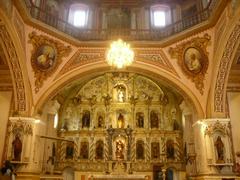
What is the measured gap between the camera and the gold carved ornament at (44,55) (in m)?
14.0

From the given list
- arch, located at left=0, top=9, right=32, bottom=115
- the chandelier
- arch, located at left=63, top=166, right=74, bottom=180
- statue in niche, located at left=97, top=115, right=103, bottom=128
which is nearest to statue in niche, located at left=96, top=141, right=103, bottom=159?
statue in niche, located at left=97, top=115, right=103, bottom=128

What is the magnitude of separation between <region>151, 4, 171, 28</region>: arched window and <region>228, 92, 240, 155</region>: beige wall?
583 cm

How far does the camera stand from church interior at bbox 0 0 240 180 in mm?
13180

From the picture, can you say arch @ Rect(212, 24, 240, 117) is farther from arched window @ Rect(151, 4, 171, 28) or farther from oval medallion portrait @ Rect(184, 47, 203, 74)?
arched window @ Rect(151, 4, 171, 28)

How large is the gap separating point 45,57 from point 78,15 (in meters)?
4.21

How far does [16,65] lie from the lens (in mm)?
13562

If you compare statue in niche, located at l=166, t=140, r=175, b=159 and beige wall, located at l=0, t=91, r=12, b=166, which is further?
statue in niche, located at l=166, t=140, r=175, b=159

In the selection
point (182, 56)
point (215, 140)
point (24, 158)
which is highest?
point (182, 56)

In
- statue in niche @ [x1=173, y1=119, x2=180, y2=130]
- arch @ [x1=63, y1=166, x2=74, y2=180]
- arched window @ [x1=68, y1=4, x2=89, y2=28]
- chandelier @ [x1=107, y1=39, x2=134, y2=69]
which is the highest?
arched window @ [x1=68, y1=4, x2=89, y2=28]

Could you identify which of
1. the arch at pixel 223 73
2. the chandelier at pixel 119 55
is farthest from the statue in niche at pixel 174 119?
the chandelier at pixel 119 55

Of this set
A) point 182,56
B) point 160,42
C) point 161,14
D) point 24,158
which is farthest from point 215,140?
point 24,158

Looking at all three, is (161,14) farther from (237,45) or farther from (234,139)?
(234,139)

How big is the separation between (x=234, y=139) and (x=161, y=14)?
28.0 ft

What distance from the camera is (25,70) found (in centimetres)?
1389
